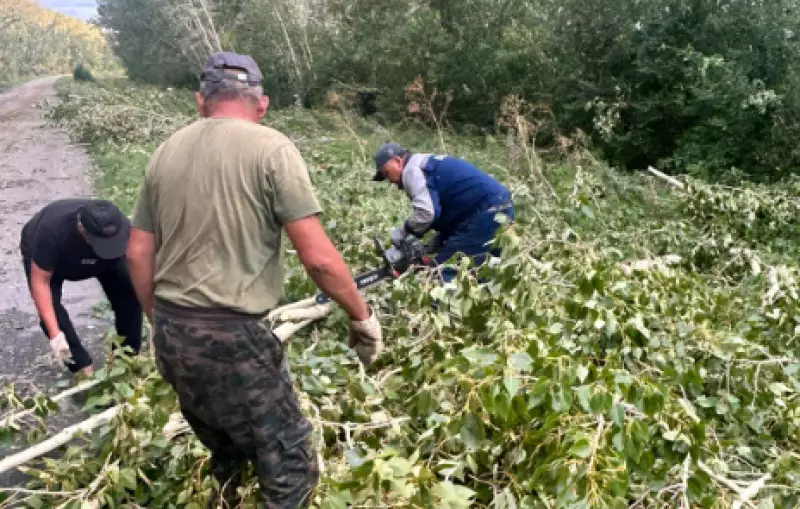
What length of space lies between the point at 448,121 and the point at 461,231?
10656mm

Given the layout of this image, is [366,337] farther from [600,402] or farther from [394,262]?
[394,262]

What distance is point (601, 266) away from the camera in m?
2.89

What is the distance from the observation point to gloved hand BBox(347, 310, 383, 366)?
217cm

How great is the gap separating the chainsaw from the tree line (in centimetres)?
620

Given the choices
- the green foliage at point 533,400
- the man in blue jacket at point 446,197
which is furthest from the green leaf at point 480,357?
the man in blue jacket at point 446,197

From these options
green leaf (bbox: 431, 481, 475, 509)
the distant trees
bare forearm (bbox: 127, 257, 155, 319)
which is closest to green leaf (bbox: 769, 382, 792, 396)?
green leaf (bbox: 431, 481, 475, 509)

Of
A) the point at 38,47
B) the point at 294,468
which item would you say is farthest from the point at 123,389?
the point at 38,47

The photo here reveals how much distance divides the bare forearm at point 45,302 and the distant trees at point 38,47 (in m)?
49.2

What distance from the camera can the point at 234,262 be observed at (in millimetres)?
1843

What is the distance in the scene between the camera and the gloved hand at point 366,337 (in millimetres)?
2168

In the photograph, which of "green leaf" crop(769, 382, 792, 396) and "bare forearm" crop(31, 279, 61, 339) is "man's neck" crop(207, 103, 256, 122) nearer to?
"bare forearm" crop(31, 279, 61, 339)

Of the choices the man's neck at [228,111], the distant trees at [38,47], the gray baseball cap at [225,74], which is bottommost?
the distant trees at [38,47]

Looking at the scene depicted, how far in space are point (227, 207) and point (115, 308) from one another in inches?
87.5

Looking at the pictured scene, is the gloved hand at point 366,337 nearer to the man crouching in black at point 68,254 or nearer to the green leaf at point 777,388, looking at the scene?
the green leaf at point 777,388
